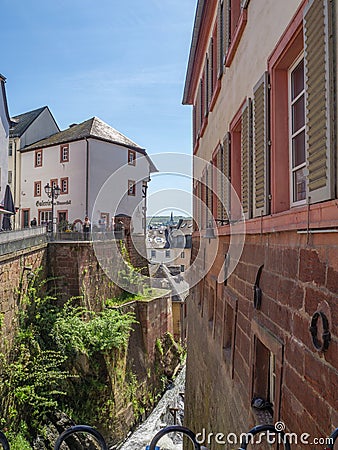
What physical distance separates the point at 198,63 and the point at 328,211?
10939 millimetres

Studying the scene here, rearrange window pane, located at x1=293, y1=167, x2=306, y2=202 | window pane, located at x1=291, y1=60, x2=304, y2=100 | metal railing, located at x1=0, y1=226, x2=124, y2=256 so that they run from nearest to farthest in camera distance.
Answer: window pane, located at x1=293, y1=167, x2=306, y2=202 < window pane, located at x1=291, y1=60, x2=304, y2=100 < metal railing, located at x1=0, y1=226, x2=124, y2=256

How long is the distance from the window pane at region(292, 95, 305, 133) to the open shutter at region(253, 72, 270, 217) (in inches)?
14.5

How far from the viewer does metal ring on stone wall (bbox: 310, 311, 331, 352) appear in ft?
7.84

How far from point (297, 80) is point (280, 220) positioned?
125cm

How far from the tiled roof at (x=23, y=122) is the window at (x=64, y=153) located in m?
4.44

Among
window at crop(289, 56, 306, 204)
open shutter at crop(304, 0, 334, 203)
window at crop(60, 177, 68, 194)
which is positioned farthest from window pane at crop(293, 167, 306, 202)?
window at crop(60, 177, 68, 194)

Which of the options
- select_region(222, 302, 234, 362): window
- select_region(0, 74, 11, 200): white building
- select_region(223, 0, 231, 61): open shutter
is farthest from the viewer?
select_region(0, 74, 11, 200): white building

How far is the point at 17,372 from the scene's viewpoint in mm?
11625

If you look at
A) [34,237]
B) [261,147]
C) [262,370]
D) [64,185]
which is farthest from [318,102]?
[64,185]

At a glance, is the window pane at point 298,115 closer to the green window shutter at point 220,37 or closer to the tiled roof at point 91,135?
the green window shutter at point 220,37

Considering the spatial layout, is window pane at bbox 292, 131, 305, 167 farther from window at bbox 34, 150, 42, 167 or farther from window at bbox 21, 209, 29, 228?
window at bbox 21, 209, 29, 228

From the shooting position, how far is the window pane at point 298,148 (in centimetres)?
350

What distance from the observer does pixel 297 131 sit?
11.6ft

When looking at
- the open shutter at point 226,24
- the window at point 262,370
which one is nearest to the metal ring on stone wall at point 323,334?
the window at point 262,370
